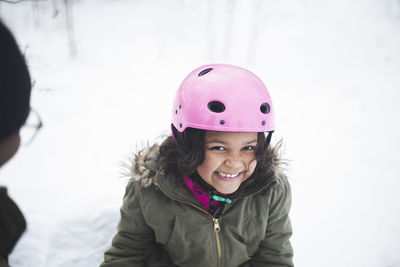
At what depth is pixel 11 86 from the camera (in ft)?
2.77

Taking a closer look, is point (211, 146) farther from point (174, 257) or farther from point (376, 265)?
point (376, 265)

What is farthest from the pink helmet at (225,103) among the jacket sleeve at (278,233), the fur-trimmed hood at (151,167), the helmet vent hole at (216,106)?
the jacket sleeve at (278,233)

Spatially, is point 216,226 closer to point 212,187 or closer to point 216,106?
point 212,187

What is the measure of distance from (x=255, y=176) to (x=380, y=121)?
521 cm

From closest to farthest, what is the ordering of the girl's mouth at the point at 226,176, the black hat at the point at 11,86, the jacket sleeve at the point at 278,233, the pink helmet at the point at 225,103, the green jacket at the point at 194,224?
the black hat at the point at 11,86
the pink helmet at the point at 225,103
the girl's mouth at the point at 226,176
the green jacket at the point at 194,224
the jacket sleeve at the point at 278,233

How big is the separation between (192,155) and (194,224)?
0.50 metres

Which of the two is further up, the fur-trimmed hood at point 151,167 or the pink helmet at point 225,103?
the pink helmet at point 225,103

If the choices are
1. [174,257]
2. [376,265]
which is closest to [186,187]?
[174,257]

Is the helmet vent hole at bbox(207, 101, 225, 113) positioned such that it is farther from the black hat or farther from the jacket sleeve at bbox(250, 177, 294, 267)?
the black hat

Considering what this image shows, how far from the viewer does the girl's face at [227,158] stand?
1597 millimetres

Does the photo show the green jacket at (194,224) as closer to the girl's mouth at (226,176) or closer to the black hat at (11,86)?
the girl's mouth at (226,176)

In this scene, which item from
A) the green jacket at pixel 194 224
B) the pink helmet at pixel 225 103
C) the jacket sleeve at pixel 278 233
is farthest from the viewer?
the jacket sleeve at pixel 278 233

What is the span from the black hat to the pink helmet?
91cm

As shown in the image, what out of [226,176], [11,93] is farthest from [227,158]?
[11,93]
